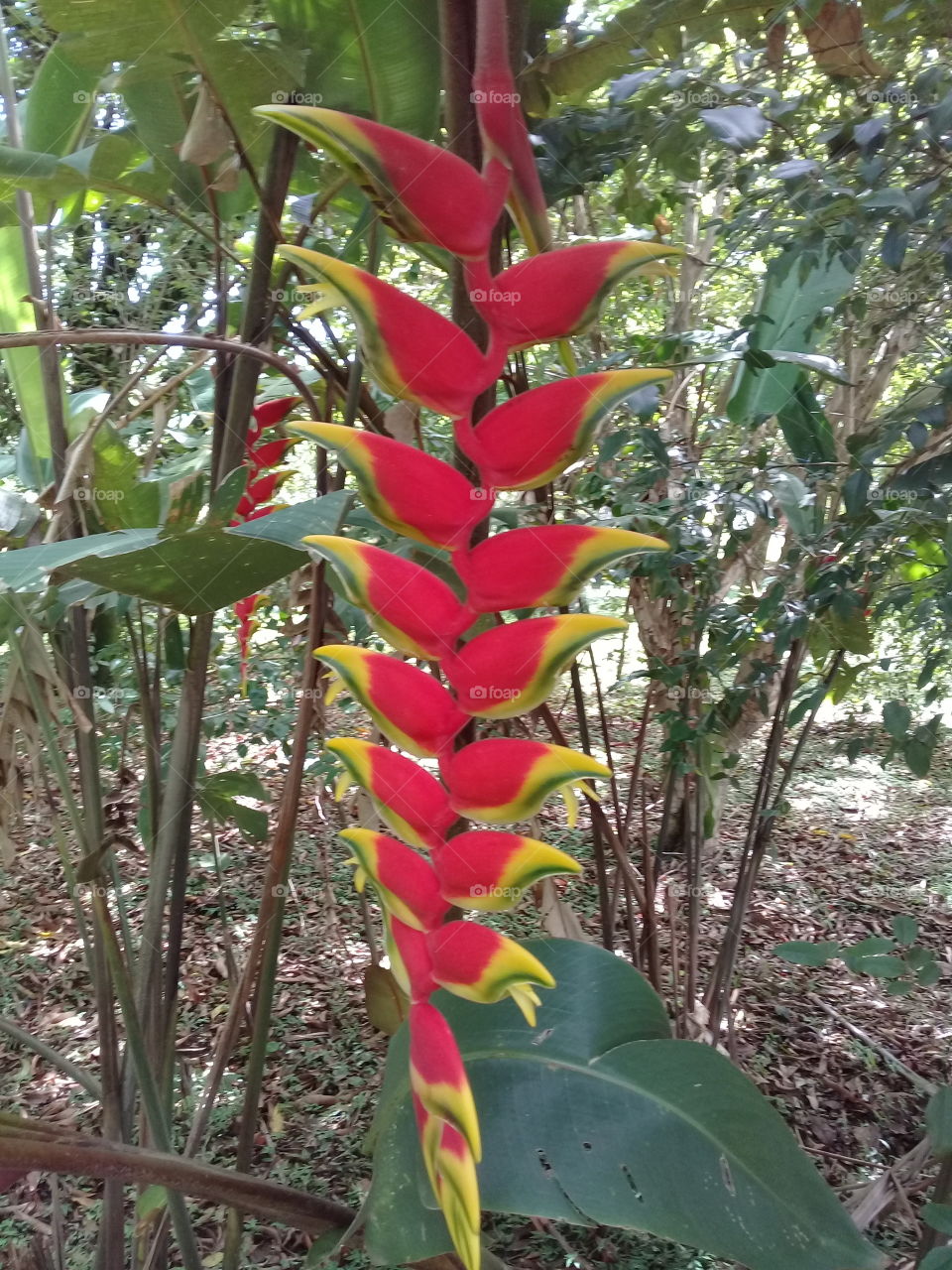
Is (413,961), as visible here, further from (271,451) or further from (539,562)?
(271,451)

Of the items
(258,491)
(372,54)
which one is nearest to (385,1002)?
(258,491)

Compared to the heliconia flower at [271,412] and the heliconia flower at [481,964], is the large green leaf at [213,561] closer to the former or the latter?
the heliconia flower at [481,964]

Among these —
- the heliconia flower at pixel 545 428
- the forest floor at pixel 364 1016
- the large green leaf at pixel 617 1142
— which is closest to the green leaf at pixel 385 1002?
the large green leaf at pixel 617 1142

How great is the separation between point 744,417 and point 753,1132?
0.79 m

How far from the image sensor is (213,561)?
1.70 ft

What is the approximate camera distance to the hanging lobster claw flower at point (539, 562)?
33cm

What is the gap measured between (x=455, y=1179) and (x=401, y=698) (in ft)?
0.68

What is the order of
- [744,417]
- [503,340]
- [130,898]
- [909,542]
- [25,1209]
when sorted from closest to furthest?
[503,340] < [909,542] < [744,417] < [25,1209] < [130,898]

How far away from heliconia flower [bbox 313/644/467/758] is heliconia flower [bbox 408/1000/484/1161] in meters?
0.12

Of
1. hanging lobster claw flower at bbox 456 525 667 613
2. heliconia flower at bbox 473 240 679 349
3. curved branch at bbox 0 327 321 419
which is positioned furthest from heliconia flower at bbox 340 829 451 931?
curved branch at bbox 0 327 321 419

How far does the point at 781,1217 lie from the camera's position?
0.53 m

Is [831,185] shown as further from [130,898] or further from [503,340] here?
[130,898]

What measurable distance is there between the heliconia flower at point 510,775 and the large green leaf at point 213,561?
176 mm

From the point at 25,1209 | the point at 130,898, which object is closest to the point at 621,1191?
the point at 25,1209
